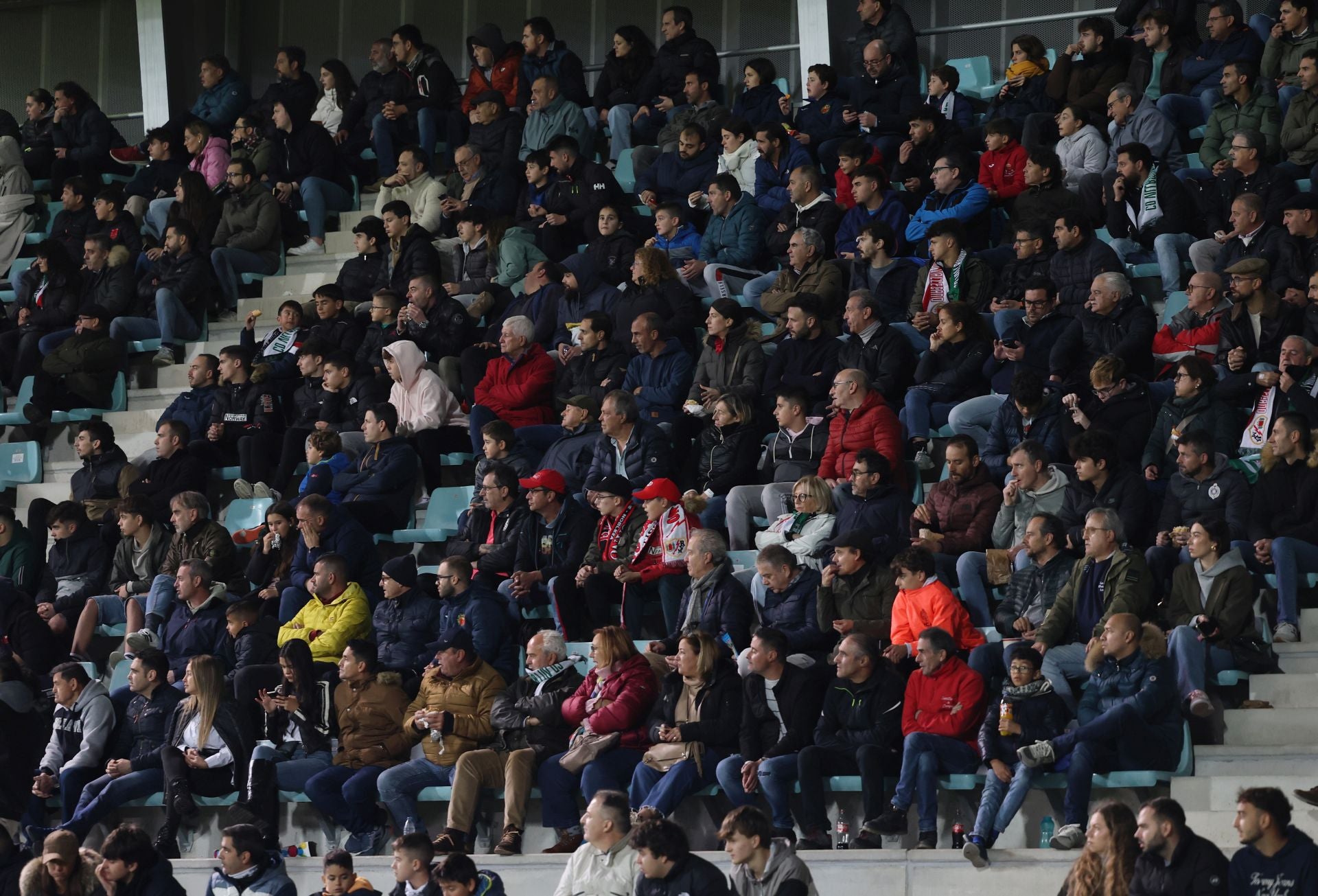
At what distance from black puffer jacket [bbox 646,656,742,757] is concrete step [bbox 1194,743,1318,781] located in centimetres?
197

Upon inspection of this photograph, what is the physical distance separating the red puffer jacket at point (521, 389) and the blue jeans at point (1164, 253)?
11.0ft

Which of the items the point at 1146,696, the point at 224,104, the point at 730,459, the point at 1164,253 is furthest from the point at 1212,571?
the point at 224,104

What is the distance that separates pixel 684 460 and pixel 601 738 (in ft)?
7.78

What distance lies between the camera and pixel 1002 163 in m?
12.3

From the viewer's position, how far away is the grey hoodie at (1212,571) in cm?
860

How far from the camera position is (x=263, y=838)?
880cm

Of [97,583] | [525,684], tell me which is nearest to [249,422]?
[97,583]

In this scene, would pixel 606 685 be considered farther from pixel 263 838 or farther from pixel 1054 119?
pixel 1054 119

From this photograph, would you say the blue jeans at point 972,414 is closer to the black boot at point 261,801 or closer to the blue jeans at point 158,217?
the black boot at point 261,801

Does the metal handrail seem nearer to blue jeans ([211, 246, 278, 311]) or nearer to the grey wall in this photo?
blue jeans ([211, 246, 278, 311])

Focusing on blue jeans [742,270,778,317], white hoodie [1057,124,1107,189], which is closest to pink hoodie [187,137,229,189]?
blue jeans [742,270,778,317]

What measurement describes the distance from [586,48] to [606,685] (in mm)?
8241

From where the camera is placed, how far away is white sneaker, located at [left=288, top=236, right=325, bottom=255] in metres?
14.2

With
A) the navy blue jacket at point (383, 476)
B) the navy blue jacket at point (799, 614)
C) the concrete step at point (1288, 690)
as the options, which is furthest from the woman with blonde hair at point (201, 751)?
the concrete step at point (1288, 690)
